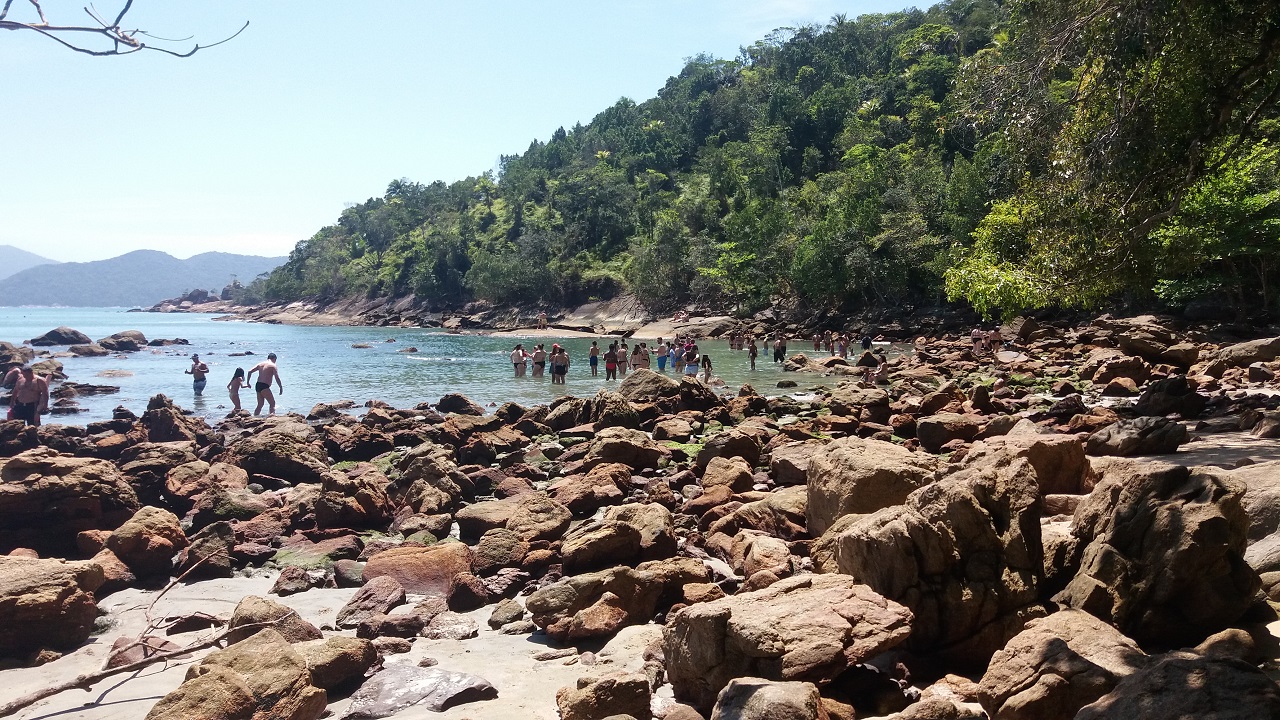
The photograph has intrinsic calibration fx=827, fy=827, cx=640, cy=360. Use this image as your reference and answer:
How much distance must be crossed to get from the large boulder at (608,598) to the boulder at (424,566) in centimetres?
145

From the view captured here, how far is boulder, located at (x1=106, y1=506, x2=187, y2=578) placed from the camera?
377 inches

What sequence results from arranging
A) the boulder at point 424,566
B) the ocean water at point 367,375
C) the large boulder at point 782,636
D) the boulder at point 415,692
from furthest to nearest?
the ocean water at point 367,375, the boulder at point 424,566, the boulder at point 415,692, the large boulder at point 782,636

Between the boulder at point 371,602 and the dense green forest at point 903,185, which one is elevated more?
the dense green forest at point 903,185

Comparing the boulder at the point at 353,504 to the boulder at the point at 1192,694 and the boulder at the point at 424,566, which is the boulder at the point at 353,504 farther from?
the boulder at the point at 1192,694

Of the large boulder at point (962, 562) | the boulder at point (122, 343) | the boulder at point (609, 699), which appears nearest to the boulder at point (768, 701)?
the boulder at point (609, 699)

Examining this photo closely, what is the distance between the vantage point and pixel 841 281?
57.3 m

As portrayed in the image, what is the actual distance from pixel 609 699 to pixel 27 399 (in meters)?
22.9

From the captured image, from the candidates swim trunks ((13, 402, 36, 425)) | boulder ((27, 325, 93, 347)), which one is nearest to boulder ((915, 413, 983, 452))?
swim trunks ((13, 402, 36, 425))

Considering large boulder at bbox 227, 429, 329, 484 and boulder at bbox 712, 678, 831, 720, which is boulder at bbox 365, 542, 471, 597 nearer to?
boulder at bbox 712, 678, 831, 720

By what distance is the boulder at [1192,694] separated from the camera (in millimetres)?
3555

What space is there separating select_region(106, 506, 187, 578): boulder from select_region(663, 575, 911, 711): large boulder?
6.98 m

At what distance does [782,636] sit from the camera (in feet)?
16.8

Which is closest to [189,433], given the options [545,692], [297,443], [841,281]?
[297,443]

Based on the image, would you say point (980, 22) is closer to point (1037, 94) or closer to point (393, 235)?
point (1037, 94)
